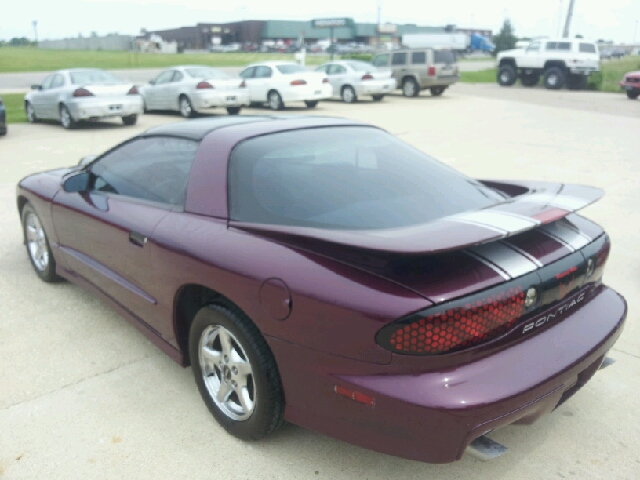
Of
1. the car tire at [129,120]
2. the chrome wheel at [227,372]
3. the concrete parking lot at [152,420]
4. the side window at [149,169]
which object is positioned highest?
the side window at [149,169]

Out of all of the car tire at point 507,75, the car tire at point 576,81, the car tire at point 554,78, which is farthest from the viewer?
the car tire at point 507,75

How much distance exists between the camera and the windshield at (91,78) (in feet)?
47.1

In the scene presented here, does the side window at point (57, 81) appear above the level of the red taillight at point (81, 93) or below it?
above

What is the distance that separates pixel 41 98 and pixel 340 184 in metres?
14.4

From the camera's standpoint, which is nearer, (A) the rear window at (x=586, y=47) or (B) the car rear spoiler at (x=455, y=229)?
(B) the car rear spoiler at (x=455, y=229)

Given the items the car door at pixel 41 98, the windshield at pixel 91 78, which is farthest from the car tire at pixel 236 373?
the car door at pixel 41 98

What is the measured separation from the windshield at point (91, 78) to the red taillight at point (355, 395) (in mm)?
13878

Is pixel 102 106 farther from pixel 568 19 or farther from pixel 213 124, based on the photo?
pixel 568 19

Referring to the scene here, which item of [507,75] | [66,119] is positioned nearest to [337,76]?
[66,119]

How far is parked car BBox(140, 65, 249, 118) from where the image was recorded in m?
16.3

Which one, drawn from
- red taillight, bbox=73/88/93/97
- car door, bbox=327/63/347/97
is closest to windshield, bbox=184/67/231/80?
red taillight, bbox=73/88/93/97

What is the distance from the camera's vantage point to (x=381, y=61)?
24359 millimetres

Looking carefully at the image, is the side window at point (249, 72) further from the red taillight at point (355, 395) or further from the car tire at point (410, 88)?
the red taillight at point (355, 395)

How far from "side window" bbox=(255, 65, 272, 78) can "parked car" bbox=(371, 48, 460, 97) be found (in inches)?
256
